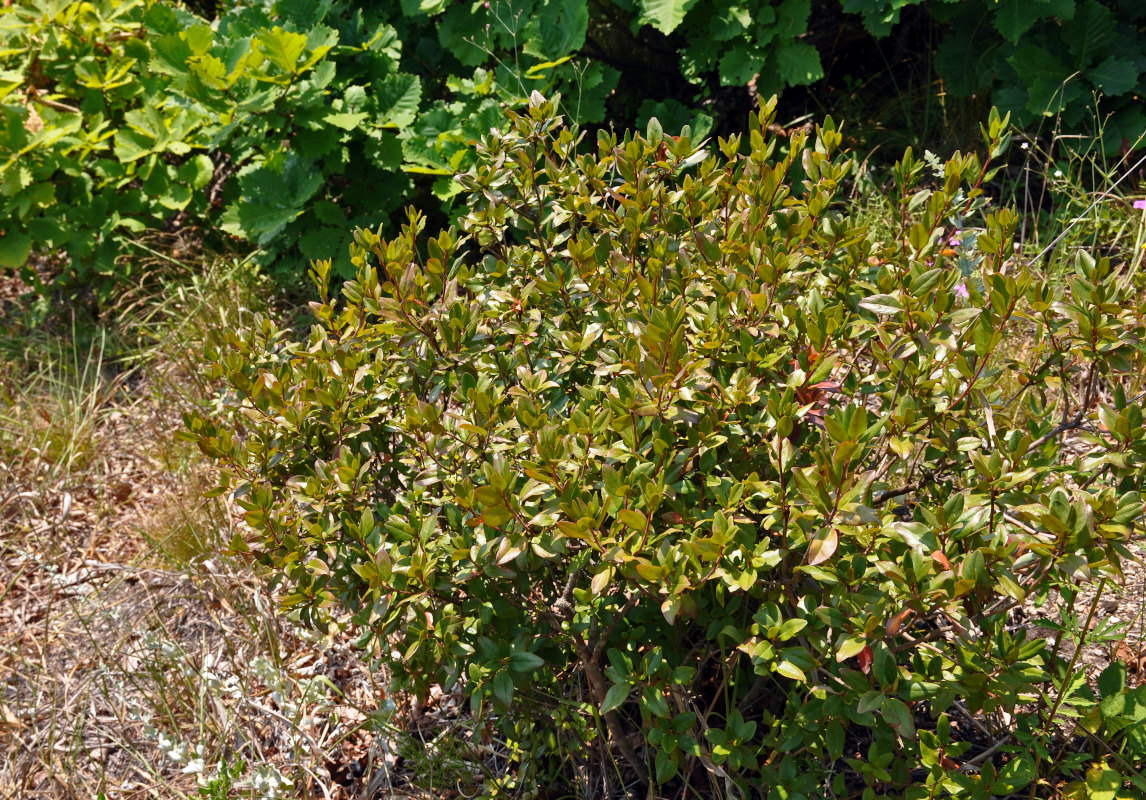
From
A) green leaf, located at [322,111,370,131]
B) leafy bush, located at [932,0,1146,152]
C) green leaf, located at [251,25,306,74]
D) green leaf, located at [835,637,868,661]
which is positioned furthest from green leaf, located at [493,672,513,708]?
leafy bush, located at [932,0,1146,152]

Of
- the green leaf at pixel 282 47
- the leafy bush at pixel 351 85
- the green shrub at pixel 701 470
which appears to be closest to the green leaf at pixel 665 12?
the leafy bush at pixel 351 85

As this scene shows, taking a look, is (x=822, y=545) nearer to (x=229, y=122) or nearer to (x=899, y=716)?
(x=899, y=716)

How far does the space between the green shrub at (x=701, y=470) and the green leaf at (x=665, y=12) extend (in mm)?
1368

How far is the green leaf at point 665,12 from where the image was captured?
3.00 metres

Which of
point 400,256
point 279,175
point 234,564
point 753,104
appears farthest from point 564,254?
point 753,104

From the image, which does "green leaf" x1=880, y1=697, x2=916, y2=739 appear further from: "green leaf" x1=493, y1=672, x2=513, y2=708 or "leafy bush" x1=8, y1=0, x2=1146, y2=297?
"leafy bush" x1=8, y1=0, x2=1146, y2=297

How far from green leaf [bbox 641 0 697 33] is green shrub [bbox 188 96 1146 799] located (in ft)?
4.49

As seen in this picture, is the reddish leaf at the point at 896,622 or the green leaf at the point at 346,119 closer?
the reddish leaf at the point at 896,622

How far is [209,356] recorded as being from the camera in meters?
2.03

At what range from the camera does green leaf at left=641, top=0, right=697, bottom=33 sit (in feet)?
9.84

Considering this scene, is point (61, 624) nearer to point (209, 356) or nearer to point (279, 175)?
point (209, 356)

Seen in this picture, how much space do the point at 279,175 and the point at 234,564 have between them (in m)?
1.45

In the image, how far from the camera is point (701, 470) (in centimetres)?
143

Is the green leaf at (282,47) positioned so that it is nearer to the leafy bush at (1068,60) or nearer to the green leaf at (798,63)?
the green leaf at (798,63)
